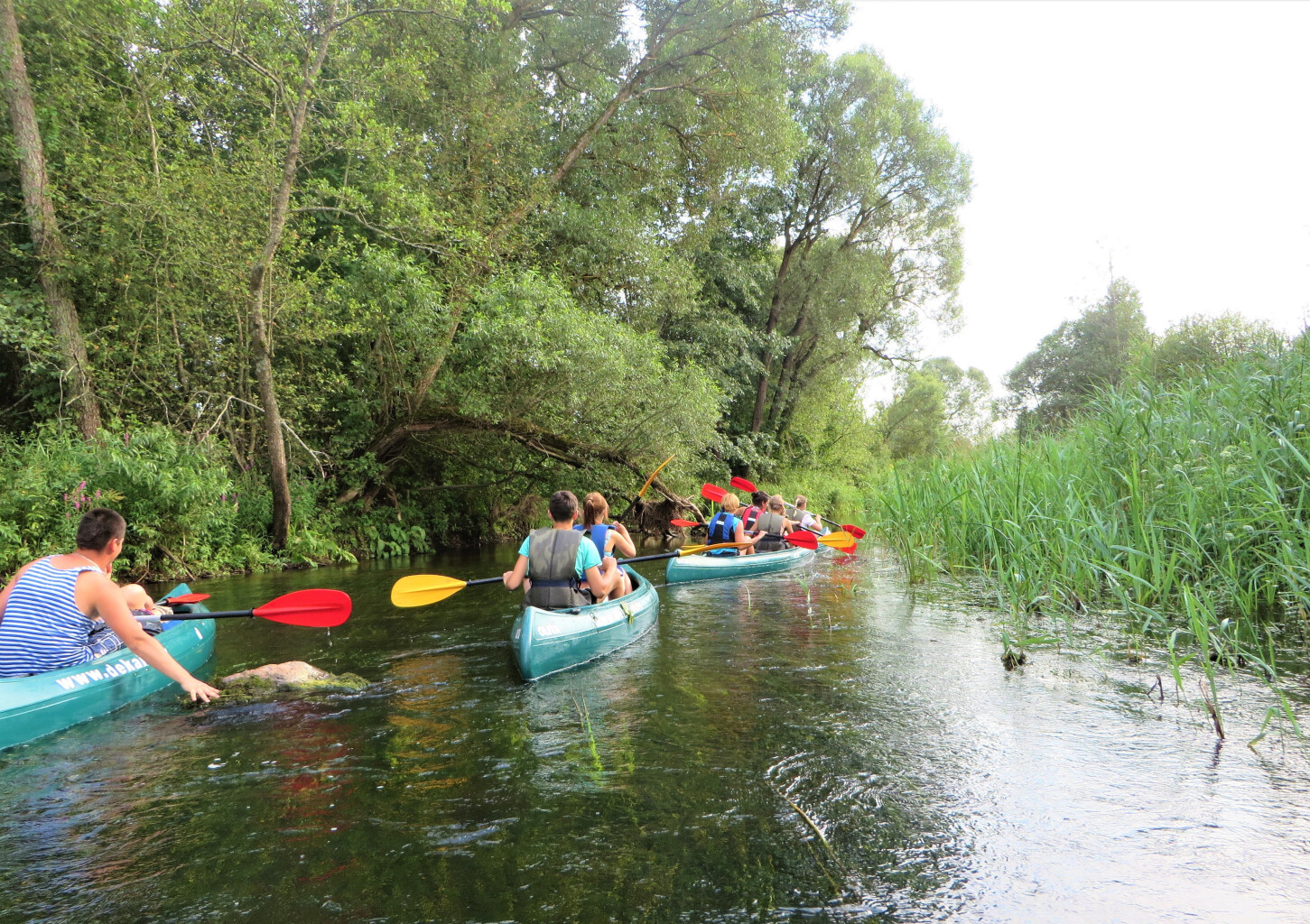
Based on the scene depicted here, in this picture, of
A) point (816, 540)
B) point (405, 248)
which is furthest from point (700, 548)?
point (405, 248)

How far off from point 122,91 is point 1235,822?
13238 mm

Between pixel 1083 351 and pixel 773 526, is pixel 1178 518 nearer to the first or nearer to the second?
pixel 773 526

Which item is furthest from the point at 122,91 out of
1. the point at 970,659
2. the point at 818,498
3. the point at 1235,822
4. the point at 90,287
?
the point at 818,498

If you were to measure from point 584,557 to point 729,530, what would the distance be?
4.45 metres

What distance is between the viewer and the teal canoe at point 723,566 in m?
9.20

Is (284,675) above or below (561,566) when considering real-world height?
below

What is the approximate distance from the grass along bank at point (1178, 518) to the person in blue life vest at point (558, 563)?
111 inches

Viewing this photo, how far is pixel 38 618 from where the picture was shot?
4.01 m

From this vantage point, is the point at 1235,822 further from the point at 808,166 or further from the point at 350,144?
the point at 808,166

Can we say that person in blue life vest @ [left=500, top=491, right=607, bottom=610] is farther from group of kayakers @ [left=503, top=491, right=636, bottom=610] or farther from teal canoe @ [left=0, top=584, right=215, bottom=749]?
teal canoe @ [left=0, top=584, right=215, bottom=749]

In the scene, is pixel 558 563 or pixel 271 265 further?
pixel 271 265

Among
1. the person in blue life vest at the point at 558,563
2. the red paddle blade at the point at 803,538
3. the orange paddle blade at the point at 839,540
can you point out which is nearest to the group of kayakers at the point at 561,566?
the person in blue life vest at the point at 558,563

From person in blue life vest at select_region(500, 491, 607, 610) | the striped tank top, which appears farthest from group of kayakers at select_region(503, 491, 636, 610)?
the striped tank top

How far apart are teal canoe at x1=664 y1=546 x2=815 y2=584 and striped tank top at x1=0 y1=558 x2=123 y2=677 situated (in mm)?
6049
